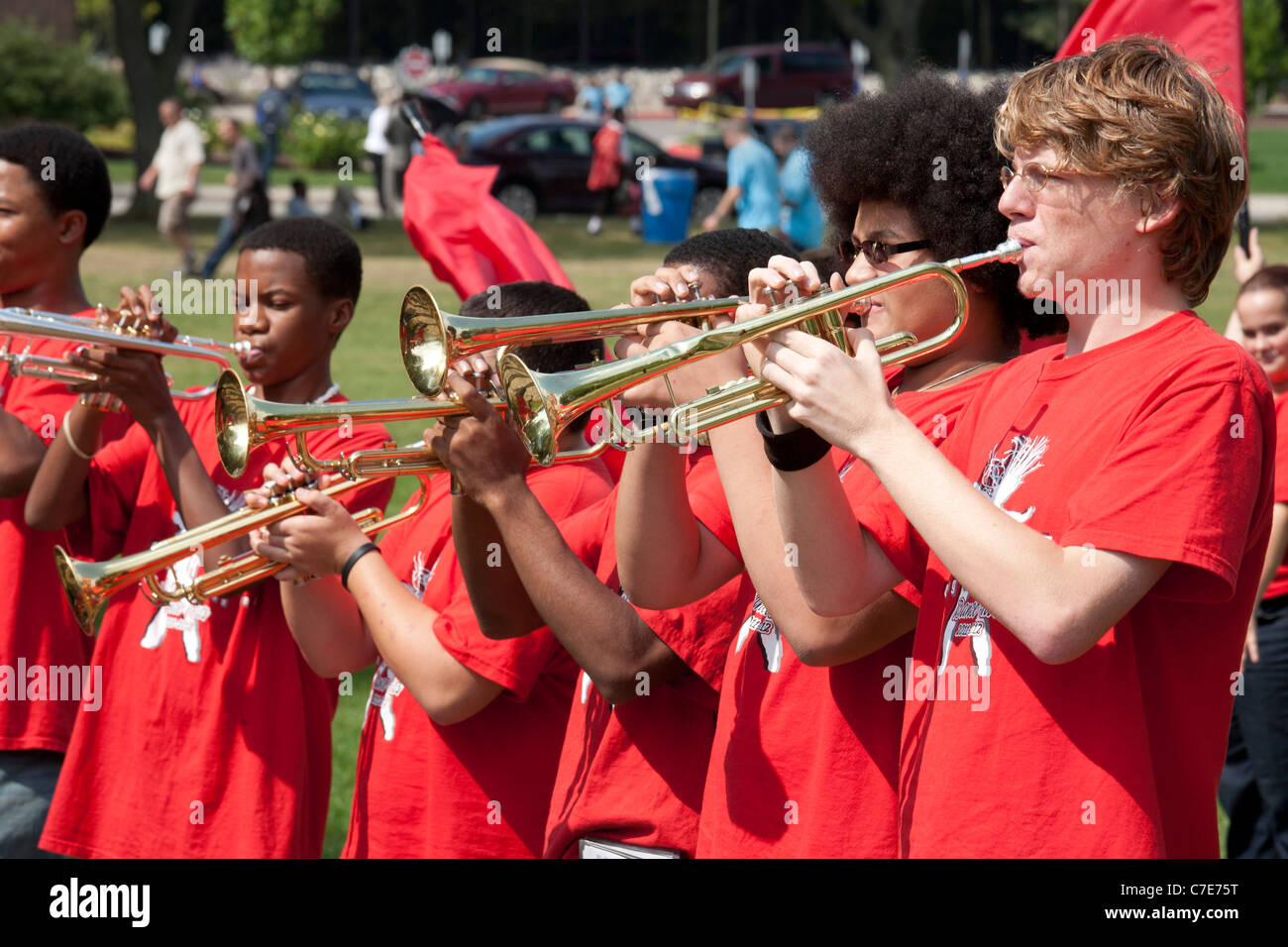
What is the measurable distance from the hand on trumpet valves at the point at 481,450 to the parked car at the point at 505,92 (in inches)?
1392

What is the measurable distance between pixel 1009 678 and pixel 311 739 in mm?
1952

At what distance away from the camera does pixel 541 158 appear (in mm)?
25062

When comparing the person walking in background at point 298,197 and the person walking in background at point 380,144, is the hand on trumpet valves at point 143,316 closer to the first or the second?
the person walking in background at point 298,197

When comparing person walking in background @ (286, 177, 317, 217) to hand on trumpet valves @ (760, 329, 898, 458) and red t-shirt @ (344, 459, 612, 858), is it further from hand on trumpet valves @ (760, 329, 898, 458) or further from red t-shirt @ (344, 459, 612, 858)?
hand on trumpet valves @ (760, 329, 898, 458)

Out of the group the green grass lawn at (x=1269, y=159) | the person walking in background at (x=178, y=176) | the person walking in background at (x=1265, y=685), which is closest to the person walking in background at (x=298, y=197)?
the person walking in background at (x=178, y=176)

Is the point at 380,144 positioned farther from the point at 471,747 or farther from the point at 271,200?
the point at 471,747

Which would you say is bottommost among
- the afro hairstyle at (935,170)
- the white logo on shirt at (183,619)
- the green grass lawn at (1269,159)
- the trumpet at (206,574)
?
the green grass lawn at (1269,159)

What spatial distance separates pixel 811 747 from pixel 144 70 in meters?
24.5

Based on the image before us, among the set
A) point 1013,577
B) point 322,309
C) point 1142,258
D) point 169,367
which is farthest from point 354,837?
point 169,367

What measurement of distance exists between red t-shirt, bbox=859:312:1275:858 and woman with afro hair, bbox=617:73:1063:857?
0.67 feet

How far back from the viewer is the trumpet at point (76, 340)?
11.9 ft

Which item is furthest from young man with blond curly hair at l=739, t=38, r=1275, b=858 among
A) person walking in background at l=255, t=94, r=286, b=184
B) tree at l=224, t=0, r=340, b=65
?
tree at l=224, t=0, r=340, b=65

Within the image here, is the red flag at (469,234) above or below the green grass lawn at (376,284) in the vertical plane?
above
